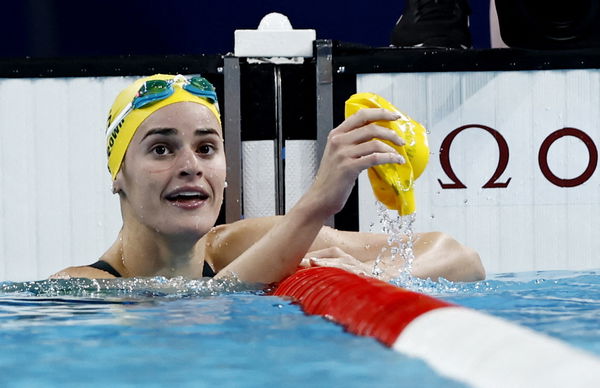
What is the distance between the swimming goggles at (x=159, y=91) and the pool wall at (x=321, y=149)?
Answer: 116 centimetres

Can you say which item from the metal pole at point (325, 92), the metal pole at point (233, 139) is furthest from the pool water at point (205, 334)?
the metal pole at point (325, 92)

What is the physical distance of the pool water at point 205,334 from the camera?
1.54 meters

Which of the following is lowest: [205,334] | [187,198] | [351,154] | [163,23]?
[205,334]

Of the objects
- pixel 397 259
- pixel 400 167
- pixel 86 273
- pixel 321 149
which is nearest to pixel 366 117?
pixel 400 167

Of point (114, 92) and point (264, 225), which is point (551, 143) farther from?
point (114, 92)

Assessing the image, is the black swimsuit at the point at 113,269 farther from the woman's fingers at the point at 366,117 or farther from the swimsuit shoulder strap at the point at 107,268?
the woman's fingers at the point at 366,117

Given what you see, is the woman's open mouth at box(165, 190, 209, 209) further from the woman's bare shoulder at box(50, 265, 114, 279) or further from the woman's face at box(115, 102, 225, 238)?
the woman's bare shoulder at box(50, 265, 114, 279)

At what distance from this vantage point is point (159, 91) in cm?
285

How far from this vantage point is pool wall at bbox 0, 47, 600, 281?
13.4ft

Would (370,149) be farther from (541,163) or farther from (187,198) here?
(541,163)

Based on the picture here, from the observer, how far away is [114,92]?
4105mm

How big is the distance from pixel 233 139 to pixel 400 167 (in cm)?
162

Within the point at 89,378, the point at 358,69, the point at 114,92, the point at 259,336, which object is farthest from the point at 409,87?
the point at 89,378

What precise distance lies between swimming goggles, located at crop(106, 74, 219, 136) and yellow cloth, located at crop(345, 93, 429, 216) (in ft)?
1.66
